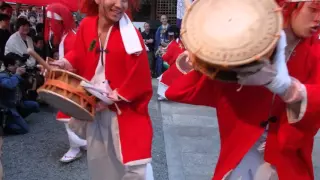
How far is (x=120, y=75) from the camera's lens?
2822 mm

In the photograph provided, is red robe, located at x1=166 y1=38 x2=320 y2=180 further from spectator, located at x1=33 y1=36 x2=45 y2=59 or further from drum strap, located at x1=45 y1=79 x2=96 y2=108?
spectator, located at x1=33 y1=36 x2=45 y2=59

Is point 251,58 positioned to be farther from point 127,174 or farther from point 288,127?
point 127,174

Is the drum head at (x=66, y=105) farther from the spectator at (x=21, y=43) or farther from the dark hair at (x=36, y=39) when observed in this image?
the dark hair at (x=36, y=39)

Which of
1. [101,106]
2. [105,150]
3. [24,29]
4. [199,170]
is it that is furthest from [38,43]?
[101,106]

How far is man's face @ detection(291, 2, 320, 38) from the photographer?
1.87 metres

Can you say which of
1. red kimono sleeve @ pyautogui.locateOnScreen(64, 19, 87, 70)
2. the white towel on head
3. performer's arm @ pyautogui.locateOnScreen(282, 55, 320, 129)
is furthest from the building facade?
performer's arm @ pyautogui.locateOnScreen(282, 55, 320, 129)

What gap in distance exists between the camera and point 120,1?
2732mm

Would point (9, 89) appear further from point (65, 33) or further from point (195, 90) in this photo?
point (195, 90)

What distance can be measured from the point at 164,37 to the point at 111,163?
7.86 metres

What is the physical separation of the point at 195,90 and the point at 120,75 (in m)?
0.75

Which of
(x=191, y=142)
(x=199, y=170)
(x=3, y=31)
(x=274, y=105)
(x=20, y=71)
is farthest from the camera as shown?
(x=3, y=31)

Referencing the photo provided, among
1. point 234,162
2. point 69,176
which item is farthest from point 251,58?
point 69,176

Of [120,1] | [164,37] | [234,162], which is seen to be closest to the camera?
[234,162]

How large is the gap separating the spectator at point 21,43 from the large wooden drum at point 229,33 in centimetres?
519
